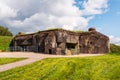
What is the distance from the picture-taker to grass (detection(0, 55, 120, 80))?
22734 millimetres

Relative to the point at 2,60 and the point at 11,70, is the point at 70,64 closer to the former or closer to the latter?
the point at 11,70

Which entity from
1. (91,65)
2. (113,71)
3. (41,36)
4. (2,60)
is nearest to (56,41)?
(41,36)

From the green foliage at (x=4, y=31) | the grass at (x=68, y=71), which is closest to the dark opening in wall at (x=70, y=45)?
the grass at (x=68, y=71)

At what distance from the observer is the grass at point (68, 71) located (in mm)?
22734

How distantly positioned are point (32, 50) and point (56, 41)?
295 inches

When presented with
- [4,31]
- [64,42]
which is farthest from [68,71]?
[4,31]

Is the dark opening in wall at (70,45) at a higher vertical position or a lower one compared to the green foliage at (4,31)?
lower

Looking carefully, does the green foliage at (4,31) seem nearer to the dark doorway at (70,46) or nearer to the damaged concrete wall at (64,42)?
the damaged concrete wall at (64,42)

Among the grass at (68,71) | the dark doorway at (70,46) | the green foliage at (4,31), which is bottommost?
the grass at (68,71)

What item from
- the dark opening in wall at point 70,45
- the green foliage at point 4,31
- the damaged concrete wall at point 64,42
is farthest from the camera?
the green foliage at point 4,31

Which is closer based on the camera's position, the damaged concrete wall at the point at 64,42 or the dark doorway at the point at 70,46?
the damaged concrete wall at the point at 64,42

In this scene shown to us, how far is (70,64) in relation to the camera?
2834 centimetres

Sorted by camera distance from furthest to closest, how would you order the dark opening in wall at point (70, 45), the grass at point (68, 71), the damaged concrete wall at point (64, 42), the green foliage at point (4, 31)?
the green foliage at point (4, 31) → the dark opening in wall at point (70, 45) → the damaged concrete wall at point (64, 42) → the grass at point (68, 71)

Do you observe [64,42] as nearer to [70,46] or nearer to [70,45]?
[70,46]
